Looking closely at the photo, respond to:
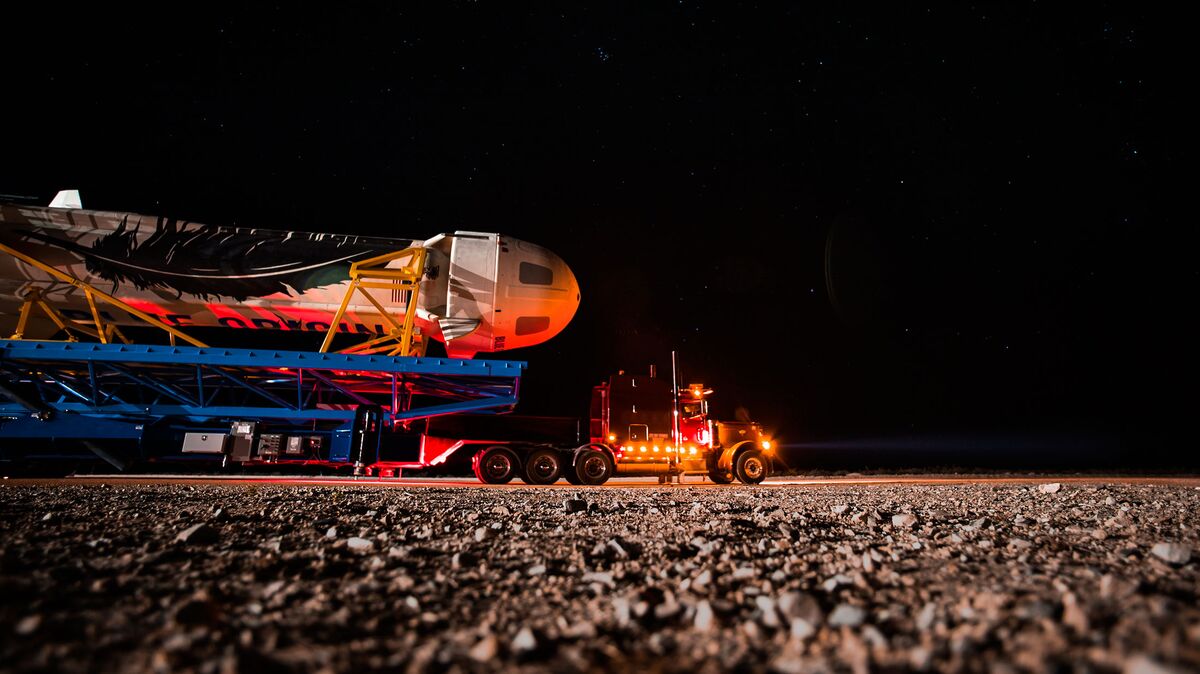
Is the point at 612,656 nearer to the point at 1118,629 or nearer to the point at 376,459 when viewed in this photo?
the point at 1118,629

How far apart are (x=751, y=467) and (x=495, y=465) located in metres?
5.74

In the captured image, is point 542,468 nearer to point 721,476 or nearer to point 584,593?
point 721,476

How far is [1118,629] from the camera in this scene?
166cm

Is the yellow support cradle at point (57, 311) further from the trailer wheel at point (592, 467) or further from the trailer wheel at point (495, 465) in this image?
the trailer wheel at point (592, 467)

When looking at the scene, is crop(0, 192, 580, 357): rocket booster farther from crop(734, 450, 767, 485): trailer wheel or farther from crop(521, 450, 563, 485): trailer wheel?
crop(734, 450, 767, 485): trailer wheel

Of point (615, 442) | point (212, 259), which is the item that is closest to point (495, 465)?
point (615, 442)

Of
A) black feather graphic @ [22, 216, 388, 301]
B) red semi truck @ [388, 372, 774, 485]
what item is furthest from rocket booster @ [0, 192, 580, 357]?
red semi truck @ [388, 372, 774, 485]

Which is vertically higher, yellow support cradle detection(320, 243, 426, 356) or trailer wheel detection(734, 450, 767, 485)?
yellow support cradle detection(320, 243, 426, 356)

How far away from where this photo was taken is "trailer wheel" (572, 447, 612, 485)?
31.9ft

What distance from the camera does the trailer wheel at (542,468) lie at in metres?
9.55

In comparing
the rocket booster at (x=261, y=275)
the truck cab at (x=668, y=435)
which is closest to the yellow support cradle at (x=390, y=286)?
the rocket booster at (x=261, y=275)

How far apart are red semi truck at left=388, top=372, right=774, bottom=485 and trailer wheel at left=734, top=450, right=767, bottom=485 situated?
0.02m

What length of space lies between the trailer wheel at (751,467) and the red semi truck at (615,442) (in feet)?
0.07

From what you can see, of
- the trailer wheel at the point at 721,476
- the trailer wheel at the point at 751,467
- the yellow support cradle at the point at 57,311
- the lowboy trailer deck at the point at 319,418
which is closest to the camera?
the lowboy trailer deck at the point at 319,418
